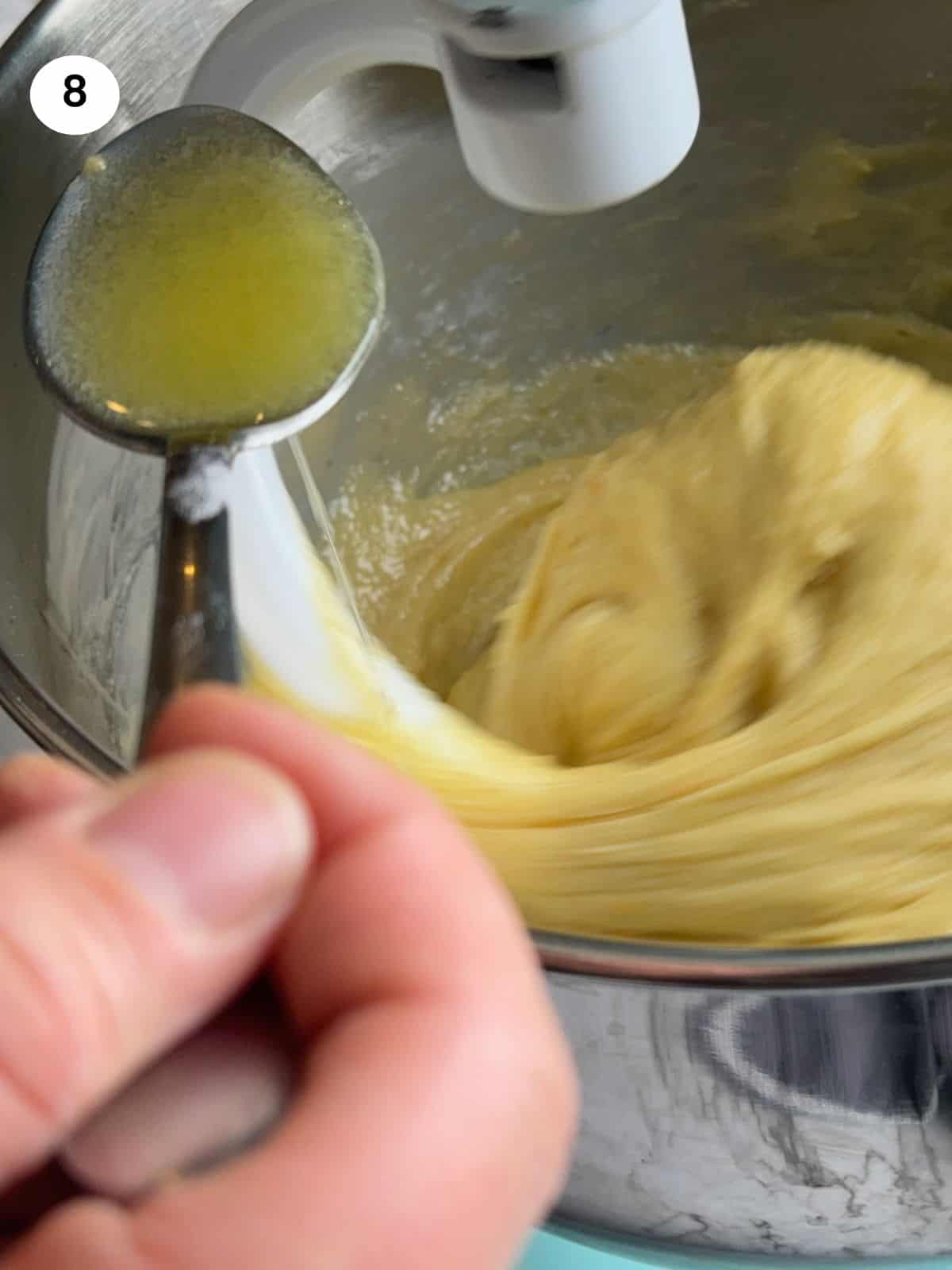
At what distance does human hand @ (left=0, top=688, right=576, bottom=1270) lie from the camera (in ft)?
0.62

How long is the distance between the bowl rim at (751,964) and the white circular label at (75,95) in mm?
392

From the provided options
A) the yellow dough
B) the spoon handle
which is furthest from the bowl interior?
the spoon handle

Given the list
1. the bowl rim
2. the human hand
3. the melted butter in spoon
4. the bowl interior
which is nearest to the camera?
the human hand

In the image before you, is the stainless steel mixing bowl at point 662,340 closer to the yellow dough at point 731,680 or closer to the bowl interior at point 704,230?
the bowl interior at point 704,230

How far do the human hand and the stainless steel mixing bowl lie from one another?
10cm

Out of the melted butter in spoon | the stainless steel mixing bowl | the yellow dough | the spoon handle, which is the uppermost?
the melted butter in spoon

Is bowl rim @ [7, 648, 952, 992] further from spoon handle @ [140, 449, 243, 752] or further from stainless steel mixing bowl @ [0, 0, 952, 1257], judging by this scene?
spoon handle @ [140, 449, 243, 752]

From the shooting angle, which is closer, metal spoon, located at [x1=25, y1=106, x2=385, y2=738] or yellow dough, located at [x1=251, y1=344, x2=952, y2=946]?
metal spoon, located at [x1=25, y1=106, x2=385, y2=738]

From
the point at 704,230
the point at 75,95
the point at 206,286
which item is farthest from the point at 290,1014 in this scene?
the point at 704,230

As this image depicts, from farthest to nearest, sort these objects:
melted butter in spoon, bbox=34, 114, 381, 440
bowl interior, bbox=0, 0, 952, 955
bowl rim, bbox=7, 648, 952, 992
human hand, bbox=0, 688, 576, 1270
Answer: bowl interior, bbox=0, 0, 952, 955, melted butter in spoon, bbox=34, 114, 381, 440, bowl rim, bbox=7, 648, 952, 992, human hand, bbox=0, 688, 576, 1270

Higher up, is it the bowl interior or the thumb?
the thumb

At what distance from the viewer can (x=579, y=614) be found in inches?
25.0

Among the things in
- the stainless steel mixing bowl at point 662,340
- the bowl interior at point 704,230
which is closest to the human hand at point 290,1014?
the stainless steel mixing bowl at point 662,340

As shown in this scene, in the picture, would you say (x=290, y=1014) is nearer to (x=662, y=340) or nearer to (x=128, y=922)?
(x=128, y=922)
